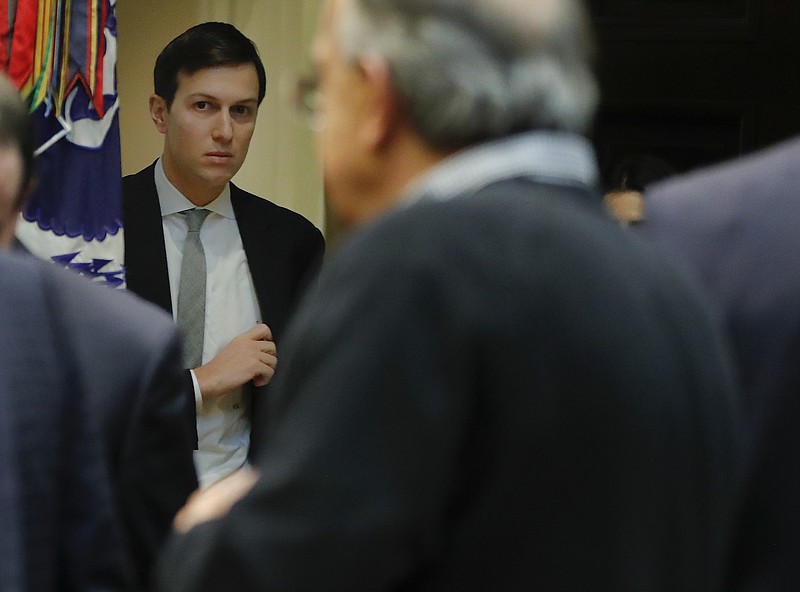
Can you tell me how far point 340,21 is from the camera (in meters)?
1.11

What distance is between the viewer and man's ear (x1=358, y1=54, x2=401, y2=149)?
105 centimetres

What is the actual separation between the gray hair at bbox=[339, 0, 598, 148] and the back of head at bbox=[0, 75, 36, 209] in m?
0.68

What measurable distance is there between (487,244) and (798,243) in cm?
35

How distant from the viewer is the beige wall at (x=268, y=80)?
11.7ft

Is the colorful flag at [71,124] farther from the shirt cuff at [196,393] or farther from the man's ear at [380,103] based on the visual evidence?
the man's ear at [380,103]

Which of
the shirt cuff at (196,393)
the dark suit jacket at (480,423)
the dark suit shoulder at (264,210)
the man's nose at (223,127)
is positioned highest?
the man's nose at (223,127)

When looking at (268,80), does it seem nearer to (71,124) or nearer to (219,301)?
(219,301)

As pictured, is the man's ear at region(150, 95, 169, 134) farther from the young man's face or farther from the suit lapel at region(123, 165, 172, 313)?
the suit lapel at region(123, 165, 172, 313)

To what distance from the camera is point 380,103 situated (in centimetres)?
106

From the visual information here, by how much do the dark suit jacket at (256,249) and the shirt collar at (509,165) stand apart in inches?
72.2

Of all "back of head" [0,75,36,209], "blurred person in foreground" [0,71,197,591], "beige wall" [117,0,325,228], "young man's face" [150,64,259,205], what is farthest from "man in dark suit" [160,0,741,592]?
"beige wall" [117,0,325,228]

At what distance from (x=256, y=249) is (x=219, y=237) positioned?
0.30 feet

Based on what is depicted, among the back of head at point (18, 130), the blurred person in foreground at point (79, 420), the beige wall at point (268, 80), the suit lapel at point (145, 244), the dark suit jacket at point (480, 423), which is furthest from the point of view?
the beige wall at point (268, 80)

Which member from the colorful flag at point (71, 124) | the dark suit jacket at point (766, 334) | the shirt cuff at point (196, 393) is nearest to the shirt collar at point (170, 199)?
the colorful flag at point (71, 124)
